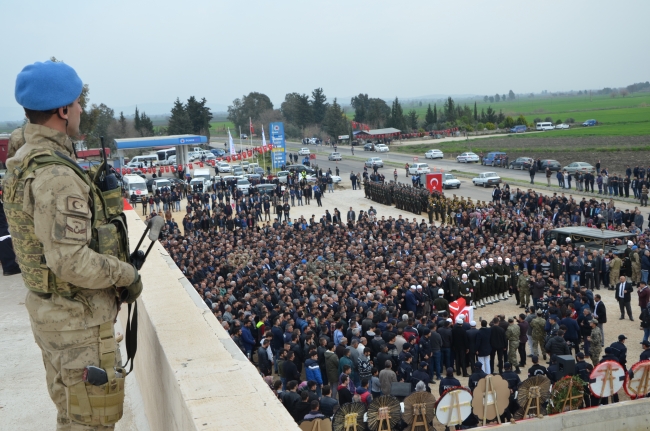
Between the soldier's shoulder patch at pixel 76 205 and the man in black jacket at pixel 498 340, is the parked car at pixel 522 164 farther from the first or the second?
the soldier's shoulder patch at pixel 76 205

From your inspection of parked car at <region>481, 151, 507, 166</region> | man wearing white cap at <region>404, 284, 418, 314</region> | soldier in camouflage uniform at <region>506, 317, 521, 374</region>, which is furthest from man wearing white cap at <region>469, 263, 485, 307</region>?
parked car at <region>481, 151, 507, 166</region>

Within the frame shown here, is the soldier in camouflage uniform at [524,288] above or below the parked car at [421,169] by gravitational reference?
below

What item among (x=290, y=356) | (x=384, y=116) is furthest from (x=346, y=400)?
(x=384, y=116)

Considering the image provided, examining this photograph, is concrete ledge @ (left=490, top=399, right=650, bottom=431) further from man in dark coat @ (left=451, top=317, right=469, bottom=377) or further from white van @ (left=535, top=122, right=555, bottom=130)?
white van @ (left=535, top=122, right=555, bottom=130)

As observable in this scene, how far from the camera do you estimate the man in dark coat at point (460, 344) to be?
1209 cm

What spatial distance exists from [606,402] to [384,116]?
97157mm

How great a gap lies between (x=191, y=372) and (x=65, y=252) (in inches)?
36.6

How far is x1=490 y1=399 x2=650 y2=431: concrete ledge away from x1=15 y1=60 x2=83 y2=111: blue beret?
778cm

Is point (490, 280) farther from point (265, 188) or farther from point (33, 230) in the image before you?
point (265, 188)

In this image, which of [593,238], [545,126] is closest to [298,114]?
[545,126]

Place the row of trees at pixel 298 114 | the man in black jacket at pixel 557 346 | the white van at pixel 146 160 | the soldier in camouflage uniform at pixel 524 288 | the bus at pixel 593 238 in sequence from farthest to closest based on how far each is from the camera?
1. the row of trees at pixel 298 114
2. the white van at pixel 146 160
3. the bus at pixel 593 238
4. the soldier in camouflage uniform at pixel 524 288
5. the man in black jacket at pixel 557 346

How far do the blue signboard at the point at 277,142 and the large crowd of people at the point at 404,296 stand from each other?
16.6 meters

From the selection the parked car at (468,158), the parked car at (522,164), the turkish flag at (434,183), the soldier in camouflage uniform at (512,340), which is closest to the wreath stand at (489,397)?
the soldier in camouflage uniform at (512,340)

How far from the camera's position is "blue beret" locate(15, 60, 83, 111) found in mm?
2438
